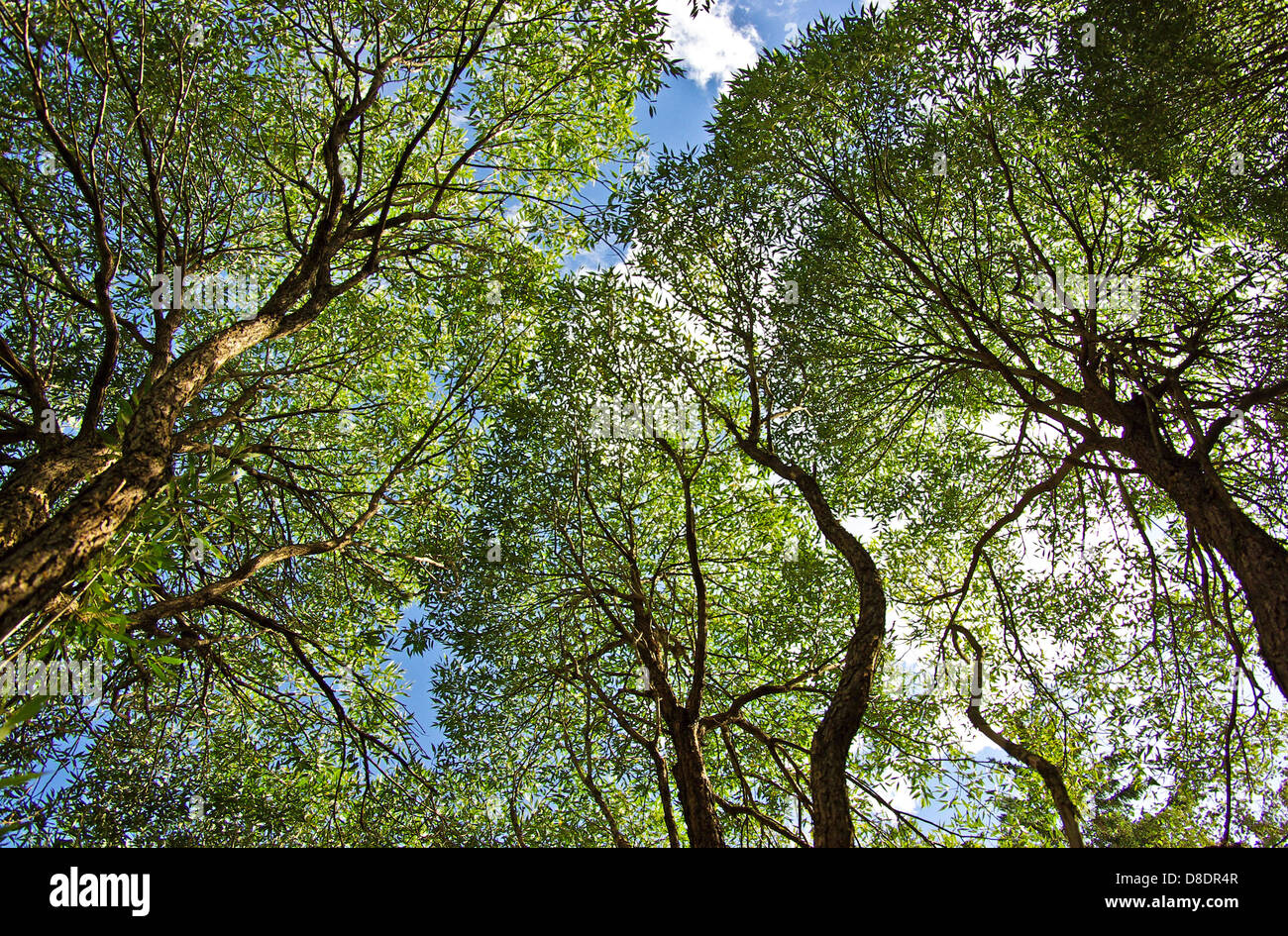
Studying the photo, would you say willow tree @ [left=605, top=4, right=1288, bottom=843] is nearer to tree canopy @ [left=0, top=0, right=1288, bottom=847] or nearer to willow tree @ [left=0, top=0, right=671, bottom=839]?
tree canopy @ [left=0, top=0, right=1288, bottom=847]

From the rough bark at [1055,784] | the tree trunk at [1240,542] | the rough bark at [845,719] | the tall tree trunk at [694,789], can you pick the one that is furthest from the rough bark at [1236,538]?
the tall tree trunk at [694,789]

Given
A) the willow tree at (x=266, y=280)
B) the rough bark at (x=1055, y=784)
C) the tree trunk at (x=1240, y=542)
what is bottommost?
the rough bark at (x=1055, y=784)

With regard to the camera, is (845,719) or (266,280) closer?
(845,719)

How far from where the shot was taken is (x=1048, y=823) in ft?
22.4

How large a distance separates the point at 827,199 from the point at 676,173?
1695mm

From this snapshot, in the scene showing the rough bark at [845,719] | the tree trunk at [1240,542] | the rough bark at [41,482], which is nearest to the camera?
the rough bark at [41,482]

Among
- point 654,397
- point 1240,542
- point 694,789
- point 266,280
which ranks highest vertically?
point 266,280

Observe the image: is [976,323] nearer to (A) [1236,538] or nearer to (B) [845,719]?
(A) [1236,538]

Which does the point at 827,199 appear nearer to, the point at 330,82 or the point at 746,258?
the point at 746,258

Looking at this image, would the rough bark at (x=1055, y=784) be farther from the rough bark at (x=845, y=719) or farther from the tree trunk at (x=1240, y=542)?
the tree trunk at (x=1240, y=542)

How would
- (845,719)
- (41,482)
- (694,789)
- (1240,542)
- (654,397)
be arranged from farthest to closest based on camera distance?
(654,397) < (694,789) < (845,719) < (1240,542) < (41,482)

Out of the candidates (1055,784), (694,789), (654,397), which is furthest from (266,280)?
(1055,784)
